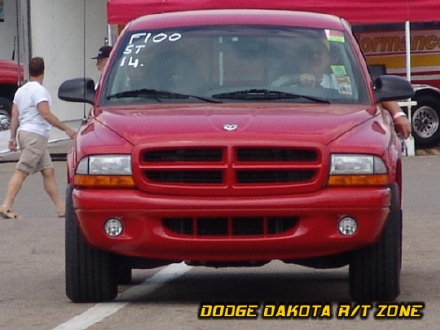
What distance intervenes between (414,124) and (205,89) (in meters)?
14.7

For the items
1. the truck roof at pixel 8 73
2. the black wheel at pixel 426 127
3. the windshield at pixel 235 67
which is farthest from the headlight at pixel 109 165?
the truck roof at pixel 8 73

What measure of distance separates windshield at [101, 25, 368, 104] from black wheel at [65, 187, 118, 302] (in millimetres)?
1066

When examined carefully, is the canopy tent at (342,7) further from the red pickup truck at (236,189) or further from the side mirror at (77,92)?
the red pickup truck at (236,189)

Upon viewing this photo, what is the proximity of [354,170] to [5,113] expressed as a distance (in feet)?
69.1

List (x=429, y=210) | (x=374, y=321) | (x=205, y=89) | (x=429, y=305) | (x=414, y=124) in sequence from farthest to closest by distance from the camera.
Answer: (x=414, y=124), (x=429, y=210), (x=205, y=89), (x=429, y=305), (x=374, y=321)

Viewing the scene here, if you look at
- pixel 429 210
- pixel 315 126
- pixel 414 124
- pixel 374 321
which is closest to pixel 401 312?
pixel 374 321

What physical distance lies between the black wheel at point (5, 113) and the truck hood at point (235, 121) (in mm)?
19369

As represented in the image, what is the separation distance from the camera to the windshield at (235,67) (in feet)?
30.8

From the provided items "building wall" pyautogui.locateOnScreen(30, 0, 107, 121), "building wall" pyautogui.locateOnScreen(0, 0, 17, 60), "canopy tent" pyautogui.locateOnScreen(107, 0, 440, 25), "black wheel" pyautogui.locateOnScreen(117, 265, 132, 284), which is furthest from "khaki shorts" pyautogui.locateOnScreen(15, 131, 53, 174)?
"building wall" pyautogui.locateOnScreen(0, 0, 17, 60)

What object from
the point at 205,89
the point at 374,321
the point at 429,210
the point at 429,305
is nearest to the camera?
the point at 374,321

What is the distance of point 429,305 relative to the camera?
884cm

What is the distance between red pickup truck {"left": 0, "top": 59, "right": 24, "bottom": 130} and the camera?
1131 inches

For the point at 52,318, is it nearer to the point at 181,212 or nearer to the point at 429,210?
the point at 181,212

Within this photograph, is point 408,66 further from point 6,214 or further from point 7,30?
point 7,30
